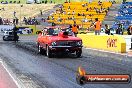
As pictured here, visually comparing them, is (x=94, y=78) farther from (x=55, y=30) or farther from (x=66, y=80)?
(x=55, y=30)

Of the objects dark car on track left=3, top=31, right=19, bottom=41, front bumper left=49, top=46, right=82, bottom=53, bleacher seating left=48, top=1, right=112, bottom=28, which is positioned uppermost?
front bumper left=49, top=46, right=82, bottom=53

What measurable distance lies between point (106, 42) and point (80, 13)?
4078cm

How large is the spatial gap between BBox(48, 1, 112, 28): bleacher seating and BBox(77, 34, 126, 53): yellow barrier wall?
30512 millimetres

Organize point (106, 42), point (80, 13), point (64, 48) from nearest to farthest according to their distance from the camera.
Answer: point (64, 48) < point (106, 42) < point (80, 13)

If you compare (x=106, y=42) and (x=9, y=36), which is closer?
(x=106, y=42)

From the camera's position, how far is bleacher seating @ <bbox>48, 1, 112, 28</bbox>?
65438 millimetres

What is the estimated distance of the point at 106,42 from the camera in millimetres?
28281

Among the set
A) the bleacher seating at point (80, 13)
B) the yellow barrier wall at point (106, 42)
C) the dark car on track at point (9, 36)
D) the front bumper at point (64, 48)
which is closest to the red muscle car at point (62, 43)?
the front bumper at point (64, 48)

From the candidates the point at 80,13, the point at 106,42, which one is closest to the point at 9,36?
the point at 106,42

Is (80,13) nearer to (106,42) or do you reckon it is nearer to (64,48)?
(106,42)

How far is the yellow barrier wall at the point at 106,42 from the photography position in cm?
2578

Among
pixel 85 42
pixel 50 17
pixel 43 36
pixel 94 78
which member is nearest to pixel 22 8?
pixel 50 17

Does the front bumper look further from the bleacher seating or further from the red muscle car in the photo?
the bleacher seating

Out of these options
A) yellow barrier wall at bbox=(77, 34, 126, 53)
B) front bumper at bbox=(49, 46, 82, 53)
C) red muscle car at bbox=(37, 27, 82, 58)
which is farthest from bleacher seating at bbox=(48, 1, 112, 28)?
front bumper at bbox=(49, 46, 82, 53)
